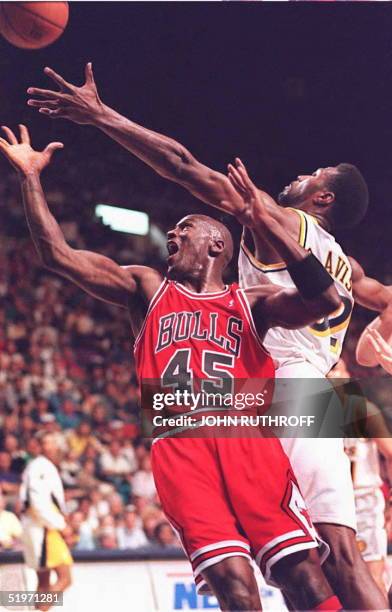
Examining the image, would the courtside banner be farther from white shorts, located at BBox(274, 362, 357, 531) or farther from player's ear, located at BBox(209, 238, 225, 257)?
player's ear, located at BBox(209, 238, 225, 257)

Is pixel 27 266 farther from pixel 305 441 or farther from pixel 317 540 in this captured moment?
pixel 317 540

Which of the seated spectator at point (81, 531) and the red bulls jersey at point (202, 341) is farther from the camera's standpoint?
the seated spectator at point (81, 531)

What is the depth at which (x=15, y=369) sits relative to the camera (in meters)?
5.07

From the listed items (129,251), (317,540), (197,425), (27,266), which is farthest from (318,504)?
(27,266)

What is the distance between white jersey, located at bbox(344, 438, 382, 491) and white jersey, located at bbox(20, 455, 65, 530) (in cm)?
147

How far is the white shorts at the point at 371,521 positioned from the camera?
444cm

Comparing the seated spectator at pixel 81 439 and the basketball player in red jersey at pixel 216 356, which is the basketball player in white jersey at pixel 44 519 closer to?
the seated spectator at pixel 81 439

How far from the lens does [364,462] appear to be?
4.28m

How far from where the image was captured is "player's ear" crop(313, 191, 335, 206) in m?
3.74

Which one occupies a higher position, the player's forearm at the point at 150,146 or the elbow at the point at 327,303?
the player's forearm at the point at 150,146

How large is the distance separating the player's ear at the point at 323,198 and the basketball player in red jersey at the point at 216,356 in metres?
0.53

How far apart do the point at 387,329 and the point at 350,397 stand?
1.17 feet

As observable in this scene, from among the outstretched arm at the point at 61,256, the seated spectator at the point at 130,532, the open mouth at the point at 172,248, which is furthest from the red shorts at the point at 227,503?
the seated spectator at the point at 130,532

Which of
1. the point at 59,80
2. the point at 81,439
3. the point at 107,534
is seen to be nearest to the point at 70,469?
the point at 81,439
